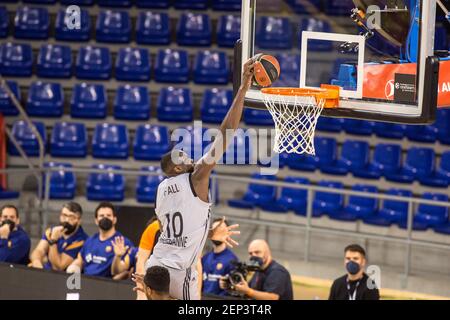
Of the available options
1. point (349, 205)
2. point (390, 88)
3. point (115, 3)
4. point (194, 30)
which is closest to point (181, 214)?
point (390, 88)

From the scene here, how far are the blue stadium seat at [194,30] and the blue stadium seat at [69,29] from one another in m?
1.34

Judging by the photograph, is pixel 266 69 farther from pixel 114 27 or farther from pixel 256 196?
pixel 114 27

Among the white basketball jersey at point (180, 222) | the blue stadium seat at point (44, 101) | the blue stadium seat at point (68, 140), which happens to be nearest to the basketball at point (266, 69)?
the white basketball jersey at point (180, 222)

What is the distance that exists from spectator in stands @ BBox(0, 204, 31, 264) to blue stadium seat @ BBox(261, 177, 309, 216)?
3.73 metres

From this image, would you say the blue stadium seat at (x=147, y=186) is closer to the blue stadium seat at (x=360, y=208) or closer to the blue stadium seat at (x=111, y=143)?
the blue stadium seat at (x=111, y=143)

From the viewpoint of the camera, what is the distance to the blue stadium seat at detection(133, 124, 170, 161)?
12789mm

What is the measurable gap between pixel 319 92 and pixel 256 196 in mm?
5428

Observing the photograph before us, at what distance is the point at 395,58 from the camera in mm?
7133

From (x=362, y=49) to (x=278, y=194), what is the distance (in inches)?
215

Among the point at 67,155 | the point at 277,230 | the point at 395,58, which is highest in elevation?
the point at 395,58

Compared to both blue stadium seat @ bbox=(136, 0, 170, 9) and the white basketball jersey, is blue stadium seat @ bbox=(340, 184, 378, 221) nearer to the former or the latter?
blue stadium seat @ bbox=(136, 0, 170, 9)

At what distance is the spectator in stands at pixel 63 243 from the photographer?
361 inches
